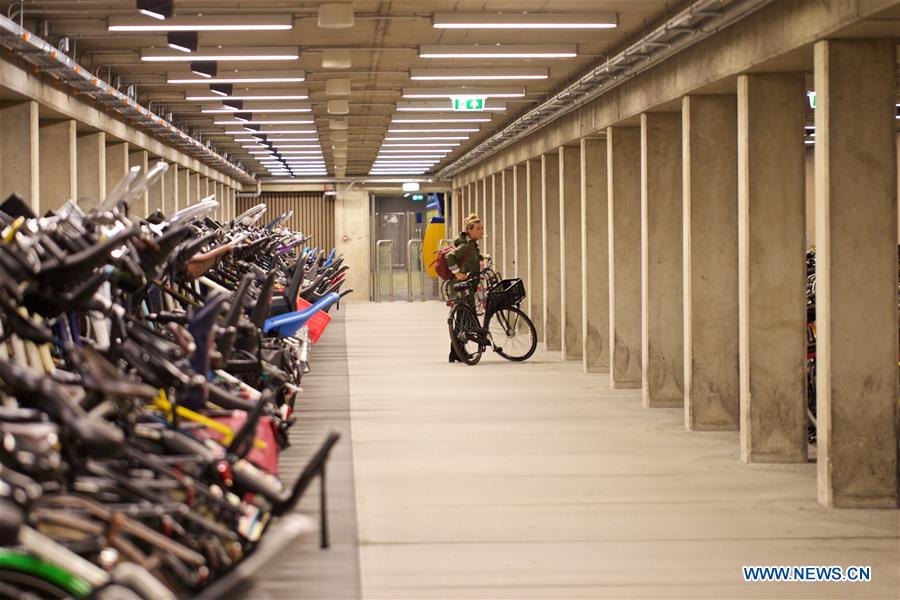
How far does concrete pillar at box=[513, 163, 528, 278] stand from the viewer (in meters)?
17.4

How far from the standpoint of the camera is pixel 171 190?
19672 millimetres

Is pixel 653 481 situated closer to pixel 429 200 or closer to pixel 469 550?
pixel 469 550

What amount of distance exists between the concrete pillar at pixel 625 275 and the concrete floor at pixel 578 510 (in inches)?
47.8

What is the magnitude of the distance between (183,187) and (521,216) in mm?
6710

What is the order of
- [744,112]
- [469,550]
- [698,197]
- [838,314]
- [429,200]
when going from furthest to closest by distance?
[429,200] → [698,197] → [744,112] → [838,314] → [469,550]

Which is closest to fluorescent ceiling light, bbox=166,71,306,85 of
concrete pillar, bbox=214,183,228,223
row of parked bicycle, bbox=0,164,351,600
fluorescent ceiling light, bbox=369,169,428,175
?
row of parked bicycle, bbox=0,164,351,600

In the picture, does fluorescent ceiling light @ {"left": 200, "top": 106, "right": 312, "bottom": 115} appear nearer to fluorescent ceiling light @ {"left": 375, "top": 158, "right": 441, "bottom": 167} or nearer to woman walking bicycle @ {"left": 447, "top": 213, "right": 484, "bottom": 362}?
woman walking bicycle @ {"left": 447, "top": 213, "right": 484, "bottom": 362}

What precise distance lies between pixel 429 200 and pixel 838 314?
2788cm

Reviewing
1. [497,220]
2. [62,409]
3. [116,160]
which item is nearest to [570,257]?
[116,160]

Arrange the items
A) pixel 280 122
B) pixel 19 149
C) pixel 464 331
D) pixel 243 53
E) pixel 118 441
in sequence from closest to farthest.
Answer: pixel 118 441 < pixel 19 149 < pixel 243 53 < pixel 464 331 < pixel 280 122

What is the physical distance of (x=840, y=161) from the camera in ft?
19.8

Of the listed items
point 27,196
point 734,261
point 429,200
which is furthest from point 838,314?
point 429,200

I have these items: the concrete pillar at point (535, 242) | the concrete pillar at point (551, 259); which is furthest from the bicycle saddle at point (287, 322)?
the concrete pillar at point (535, 242)

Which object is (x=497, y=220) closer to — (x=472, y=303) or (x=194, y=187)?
(x=194, y=187)
